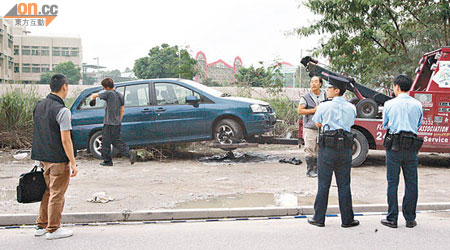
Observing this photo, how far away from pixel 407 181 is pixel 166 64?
69.6 ft

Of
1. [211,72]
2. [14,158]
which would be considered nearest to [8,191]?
[14,158]

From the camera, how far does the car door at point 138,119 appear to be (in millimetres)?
10289

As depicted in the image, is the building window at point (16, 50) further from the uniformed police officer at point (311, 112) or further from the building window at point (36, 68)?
the uniformed police officer at point (311, 112)

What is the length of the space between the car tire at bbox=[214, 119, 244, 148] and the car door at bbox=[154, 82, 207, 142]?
28 cm

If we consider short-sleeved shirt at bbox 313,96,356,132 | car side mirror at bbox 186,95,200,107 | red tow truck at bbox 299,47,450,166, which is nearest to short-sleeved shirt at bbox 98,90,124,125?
car side mirror at bbox 186,95,200,107

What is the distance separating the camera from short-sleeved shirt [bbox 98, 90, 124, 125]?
30.6ft

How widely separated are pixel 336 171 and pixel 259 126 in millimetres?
4765

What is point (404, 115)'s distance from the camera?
5.46m

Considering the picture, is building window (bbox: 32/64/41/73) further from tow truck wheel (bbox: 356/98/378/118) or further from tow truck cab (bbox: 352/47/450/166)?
tow truck cab (bbox: 352/47/450/166)

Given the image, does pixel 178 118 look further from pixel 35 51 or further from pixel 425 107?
pixel 35 51

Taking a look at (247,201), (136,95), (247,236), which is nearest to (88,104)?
(136,95)

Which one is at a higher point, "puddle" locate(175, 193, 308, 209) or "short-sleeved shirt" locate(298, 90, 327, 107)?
"short-sleeved shirt" locate(298, 90, 327, 107)

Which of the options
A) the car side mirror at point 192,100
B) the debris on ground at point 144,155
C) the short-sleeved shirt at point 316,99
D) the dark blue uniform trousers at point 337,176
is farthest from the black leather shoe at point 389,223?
the debris on ground at point 144,155

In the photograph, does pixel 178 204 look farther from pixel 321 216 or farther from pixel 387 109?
pixel 387 109
